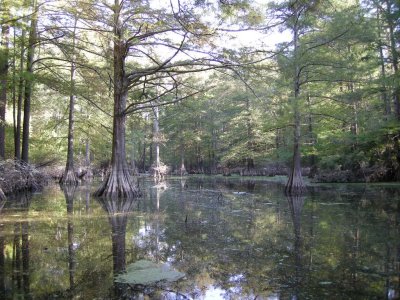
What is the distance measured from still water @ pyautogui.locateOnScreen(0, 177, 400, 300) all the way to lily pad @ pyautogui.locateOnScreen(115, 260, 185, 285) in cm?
11

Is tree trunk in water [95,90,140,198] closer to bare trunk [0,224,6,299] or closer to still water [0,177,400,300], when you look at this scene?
still water [0,177,400,300]

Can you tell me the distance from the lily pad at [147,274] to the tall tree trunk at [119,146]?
8.17 meters

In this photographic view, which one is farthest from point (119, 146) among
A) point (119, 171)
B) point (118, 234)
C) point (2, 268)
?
point (2, 268)

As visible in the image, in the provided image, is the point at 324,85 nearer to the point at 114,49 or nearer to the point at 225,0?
the point at 114,49

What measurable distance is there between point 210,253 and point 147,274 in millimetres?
1174

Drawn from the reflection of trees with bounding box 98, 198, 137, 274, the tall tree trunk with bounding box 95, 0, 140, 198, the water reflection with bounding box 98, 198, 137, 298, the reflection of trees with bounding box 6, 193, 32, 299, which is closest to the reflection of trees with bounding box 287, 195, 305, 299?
the water reflection with bounding box 98, 198, 137, 298

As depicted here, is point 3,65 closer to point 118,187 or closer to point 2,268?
point 118,187

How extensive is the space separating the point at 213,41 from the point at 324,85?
8.78m

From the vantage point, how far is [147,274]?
11.6ft

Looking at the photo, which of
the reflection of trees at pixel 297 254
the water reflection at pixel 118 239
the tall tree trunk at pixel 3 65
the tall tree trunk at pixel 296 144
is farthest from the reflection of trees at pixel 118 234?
the tall tree trunk at pixel 296 144

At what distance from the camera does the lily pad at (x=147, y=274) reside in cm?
340

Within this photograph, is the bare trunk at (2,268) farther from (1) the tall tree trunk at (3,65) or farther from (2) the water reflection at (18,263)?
(1) the tall tree trunk at (3,65)

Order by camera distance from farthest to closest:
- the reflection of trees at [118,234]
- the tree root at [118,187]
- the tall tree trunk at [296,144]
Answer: the tall tree trunk at [296,144], the tree root at [118,187], the reflection of trees at [118,234]

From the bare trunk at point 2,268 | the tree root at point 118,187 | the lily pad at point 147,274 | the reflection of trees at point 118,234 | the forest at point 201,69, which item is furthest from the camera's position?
the tree root at point 118,187
